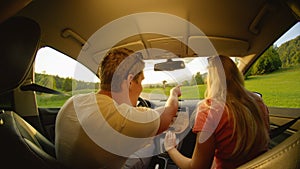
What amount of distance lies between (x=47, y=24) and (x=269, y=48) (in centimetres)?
189

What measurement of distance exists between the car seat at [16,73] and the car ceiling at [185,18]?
66 centimetres

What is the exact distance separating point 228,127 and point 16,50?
0.97 m

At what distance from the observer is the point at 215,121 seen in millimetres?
1164

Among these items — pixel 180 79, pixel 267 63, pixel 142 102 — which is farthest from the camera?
pixel 142 102

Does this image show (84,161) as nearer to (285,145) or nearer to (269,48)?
(285,145)

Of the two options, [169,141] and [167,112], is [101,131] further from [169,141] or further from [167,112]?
[169,141]

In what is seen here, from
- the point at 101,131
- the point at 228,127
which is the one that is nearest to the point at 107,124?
the point at 101,131

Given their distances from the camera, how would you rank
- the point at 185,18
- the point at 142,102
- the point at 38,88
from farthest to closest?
the point at 142,102 < the point at 185,18 < the point at 38,88

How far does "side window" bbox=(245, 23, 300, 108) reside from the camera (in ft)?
6.13

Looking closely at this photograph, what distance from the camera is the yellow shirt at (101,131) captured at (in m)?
1.13

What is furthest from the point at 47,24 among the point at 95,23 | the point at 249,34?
the point at 249,34

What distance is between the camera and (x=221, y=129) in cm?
118

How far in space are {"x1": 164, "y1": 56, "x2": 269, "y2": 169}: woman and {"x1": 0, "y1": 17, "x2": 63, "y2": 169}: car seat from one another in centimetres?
74

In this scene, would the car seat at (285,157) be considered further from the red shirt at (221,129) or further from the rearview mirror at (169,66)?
the rearview mirror at (169,66)
